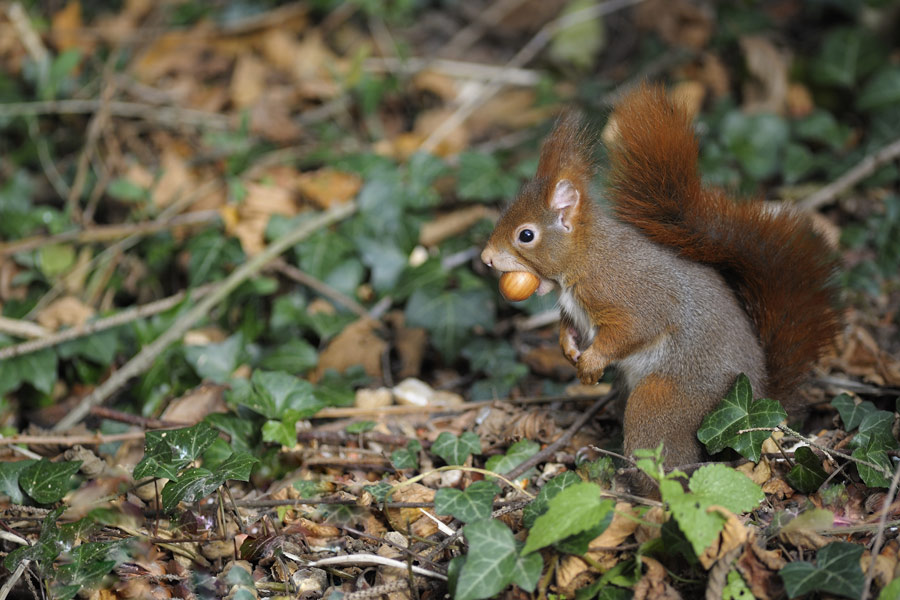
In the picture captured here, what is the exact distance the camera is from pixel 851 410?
242 centimetres

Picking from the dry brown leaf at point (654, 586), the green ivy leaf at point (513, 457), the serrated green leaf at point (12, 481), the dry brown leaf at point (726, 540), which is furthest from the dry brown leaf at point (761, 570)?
the serrated green leaf at point (12, 481)

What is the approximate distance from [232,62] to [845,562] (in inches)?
169

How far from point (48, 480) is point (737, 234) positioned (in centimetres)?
213

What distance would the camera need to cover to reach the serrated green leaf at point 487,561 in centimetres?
185

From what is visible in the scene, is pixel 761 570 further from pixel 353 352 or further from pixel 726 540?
pixel 353 352

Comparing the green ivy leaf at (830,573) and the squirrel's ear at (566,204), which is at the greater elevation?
the squirrel's ear at (566,204)

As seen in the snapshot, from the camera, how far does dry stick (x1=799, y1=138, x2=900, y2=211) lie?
3.65 metres

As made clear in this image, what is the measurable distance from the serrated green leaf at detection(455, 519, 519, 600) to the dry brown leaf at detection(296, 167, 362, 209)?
230 centimetres

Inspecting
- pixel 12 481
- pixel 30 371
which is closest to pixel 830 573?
pixel 12 481

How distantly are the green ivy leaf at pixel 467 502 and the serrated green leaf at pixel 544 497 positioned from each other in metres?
0.10

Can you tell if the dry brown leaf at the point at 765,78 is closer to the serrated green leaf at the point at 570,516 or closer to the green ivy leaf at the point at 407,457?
the green ivy leaf at the point at 407,457

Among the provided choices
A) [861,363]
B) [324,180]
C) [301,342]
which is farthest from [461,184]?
[861,363]

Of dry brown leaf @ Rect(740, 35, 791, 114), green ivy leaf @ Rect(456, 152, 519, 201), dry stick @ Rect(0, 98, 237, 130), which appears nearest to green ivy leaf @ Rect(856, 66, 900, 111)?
dry brown leaf @ Rect(740, 35, 791, 114)

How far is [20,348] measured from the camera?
10.2 ft
